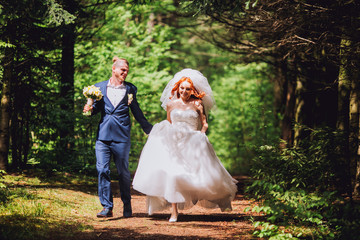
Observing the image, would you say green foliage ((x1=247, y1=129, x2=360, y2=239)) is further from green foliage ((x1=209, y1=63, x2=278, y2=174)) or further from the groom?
green foliage ((x1=209, y1=63, x2=278, y2=174))

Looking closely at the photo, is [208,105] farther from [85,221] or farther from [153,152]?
[85,221]

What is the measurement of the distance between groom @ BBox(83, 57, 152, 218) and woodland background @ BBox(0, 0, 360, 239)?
1.93 metres

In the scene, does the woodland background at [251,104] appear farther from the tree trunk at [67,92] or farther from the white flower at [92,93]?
the white flower at [92,93]

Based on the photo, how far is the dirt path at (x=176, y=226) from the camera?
5641mm

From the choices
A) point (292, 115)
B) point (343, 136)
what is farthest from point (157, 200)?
point (292, 115)

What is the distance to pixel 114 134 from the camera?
22.7ft

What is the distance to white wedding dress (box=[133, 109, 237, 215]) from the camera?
6.79 m

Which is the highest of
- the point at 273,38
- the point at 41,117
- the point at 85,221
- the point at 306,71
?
the point at 273,38

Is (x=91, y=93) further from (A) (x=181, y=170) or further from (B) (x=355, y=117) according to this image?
(B) (x=355, y=117)

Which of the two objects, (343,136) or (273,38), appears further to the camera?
(273,38)

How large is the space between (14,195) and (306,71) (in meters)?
9.43

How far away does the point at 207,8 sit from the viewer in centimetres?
775

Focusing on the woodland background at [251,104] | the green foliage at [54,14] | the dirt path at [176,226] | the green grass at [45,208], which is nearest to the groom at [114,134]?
the dirt path at [176,226]

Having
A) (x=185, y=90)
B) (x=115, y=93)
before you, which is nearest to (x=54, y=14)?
(x=115, y=93)
